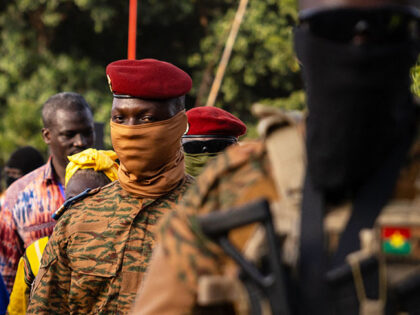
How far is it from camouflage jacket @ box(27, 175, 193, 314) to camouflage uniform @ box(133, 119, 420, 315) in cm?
138

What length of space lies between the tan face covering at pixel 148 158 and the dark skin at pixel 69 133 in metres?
1.97

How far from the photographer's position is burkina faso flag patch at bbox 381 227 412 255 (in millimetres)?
1881

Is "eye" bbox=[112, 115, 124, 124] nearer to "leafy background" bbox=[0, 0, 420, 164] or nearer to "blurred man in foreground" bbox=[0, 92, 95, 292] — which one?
"blurred man in foreground" bbox=[0, 92, 95, 292]

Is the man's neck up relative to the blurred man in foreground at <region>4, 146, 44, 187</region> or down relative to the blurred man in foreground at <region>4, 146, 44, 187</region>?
up

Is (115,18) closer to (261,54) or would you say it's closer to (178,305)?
(261,54)

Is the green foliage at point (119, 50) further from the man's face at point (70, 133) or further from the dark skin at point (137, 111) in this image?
the dark skin at point (137, 111)

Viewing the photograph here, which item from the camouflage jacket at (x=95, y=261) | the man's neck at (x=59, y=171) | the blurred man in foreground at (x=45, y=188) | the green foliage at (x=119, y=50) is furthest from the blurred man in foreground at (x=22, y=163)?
the green foliage at (x=119, y=50)

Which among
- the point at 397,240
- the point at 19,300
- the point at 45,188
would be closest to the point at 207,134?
the point at 45,188

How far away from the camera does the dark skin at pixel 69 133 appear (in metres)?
5.78

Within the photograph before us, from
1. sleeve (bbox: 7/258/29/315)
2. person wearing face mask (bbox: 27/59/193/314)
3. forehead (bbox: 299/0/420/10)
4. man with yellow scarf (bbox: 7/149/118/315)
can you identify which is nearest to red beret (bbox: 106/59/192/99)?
person wearing face mask (bbox: 27/59/193/314)

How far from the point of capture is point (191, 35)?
20812mm

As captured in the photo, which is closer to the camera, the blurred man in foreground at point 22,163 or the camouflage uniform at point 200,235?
the camouflage uniform at point 200,235

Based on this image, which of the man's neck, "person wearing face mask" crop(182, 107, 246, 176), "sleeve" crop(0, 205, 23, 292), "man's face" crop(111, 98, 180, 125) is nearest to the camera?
"man's face" crop(111, 98, 180, 125)

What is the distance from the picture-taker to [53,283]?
349 cm
